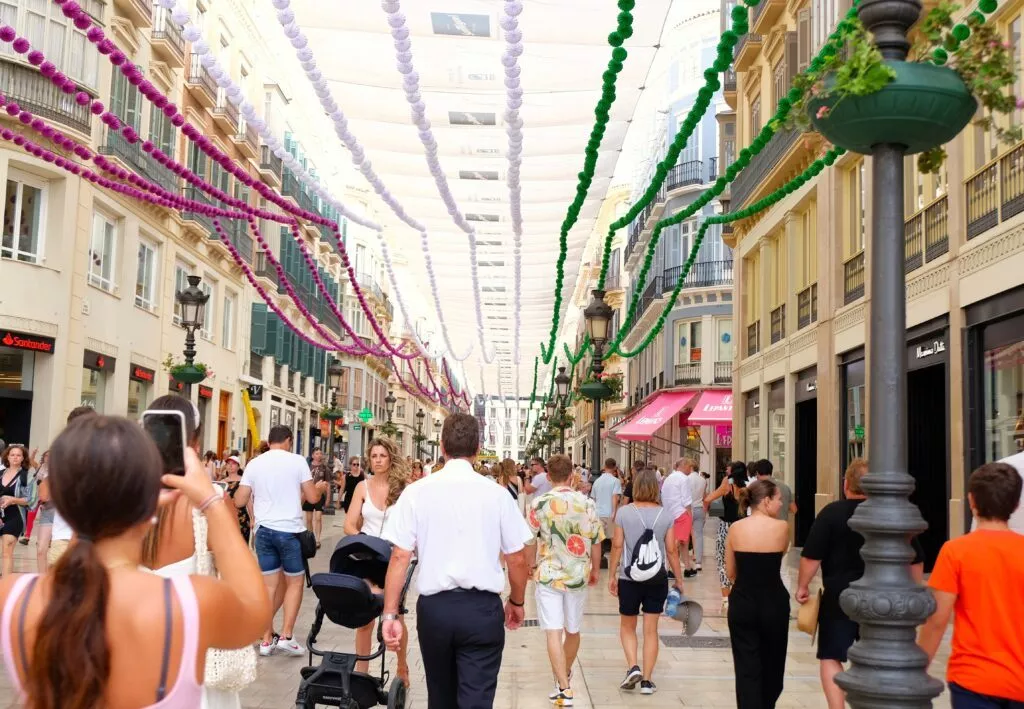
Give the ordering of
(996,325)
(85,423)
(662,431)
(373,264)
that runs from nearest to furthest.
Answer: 1. (85,423)
2. (996,325)
3. (662,431)
4. (373,264)

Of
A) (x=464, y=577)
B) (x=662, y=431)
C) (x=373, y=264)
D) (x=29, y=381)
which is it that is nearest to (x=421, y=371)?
(x=373, y=264)

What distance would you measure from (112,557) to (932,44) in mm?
4354

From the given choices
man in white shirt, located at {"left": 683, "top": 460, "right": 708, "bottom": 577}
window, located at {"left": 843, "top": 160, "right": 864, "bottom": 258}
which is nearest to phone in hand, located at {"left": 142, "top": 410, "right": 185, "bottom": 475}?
man in white shirt, located at {"left": 683, "top": 460, "right": 708, "bottom": 577}

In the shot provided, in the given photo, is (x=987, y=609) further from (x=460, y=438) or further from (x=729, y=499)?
(x=729, y=499)

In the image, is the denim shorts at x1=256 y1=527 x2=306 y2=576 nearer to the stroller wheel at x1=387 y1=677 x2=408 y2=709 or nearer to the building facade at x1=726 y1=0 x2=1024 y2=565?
the stroller wheel at x1=387 y1=677 x2=408 y2=709

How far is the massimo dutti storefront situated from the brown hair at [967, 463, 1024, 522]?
8661mm

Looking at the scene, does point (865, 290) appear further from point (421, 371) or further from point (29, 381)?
point (421, 371)

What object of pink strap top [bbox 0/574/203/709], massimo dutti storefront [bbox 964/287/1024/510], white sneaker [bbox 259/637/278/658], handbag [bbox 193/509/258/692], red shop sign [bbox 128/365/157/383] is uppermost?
red shop sign [bbox 128/365/157/383]

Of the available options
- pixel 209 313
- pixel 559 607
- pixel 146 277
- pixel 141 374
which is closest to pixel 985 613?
pixel 559 607

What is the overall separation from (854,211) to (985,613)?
1638 centimetres

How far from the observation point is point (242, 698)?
809cm

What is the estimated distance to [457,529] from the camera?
577 cm

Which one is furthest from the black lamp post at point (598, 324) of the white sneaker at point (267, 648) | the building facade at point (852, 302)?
the white sneaker at point (267, 648)

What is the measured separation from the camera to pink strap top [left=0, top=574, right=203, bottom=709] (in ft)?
7.84
